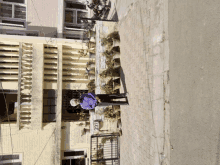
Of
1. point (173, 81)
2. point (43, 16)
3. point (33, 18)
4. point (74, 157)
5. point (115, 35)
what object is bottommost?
point (74, 157)

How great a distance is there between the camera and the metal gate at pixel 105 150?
697cm

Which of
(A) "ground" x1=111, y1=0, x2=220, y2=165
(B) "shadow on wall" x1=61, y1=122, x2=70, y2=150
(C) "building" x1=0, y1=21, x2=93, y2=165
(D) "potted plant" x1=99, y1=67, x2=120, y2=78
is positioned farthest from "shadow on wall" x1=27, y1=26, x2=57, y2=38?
(B) "shadow on wall" x1=61, y1=122, x2=70, y2=150

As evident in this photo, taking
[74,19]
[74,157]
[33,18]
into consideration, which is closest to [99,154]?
[74,157]

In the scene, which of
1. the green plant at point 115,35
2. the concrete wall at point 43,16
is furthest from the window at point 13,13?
the green plant at point 115,35

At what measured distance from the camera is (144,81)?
4.90 m

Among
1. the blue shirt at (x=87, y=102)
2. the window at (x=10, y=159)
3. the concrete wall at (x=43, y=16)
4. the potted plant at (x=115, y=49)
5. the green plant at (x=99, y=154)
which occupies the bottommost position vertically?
the window at (x=10, y=159)

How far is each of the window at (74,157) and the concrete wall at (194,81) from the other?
6.67 metres

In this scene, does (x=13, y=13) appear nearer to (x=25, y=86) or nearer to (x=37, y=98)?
(x=25, y=86)

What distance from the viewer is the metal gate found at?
6970mm

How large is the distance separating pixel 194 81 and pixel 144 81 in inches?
72.9

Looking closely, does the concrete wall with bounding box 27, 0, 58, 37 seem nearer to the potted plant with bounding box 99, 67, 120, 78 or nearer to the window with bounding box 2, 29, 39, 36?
the window with bounding box 2, 29, 39, 36

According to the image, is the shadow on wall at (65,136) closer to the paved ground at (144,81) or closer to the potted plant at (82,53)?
the paved ground at (144,81)

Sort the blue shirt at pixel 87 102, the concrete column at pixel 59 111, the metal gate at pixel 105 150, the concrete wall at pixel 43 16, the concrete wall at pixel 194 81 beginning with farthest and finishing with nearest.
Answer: the concrete wall at pixel 43 16 < the concrete column at pixel 59 111 < the metal gate at pixel 105 150 < the blue shirt at pixel 87 102 < the concrete wall at pixel 194 81

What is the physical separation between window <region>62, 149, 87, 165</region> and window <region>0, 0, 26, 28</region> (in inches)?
326
